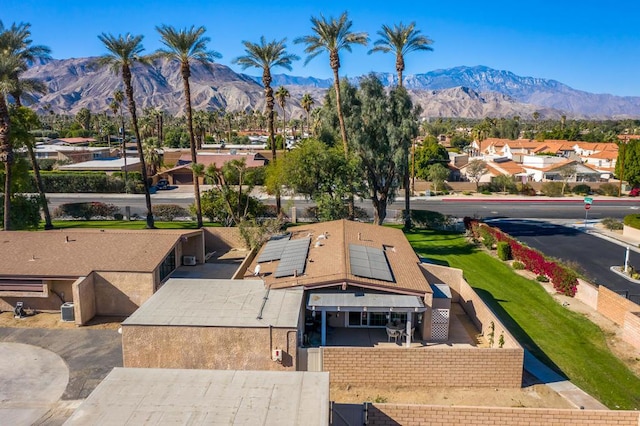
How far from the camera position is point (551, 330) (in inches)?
923

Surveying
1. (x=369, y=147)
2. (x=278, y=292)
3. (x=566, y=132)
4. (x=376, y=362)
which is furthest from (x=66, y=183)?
(x=566, y=132)

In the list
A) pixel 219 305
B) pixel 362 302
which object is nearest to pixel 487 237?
pixel 362 302

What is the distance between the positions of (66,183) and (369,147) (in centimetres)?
4929

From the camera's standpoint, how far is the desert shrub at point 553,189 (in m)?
72.8

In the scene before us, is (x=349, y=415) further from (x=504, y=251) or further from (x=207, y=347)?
(x=504, y=251)

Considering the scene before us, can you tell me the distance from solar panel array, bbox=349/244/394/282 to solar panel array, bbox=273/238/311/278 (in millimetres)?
2310

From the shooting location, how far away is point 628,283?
98.3 ft

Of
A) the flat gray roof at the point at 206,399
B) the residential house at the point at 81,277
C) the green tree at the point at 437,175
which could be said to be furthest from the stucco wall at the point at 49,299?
the green tree at the point at 437,175

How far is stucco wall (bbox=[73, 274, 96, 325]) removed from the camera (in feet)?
75.1

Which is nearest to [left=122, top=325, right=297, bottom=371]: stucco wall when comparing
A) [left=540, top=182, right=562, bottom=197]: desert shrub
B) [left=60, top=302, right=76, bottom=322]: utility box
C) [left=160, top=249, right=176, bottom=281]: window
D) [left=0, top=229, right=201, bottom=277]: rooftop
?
[left=0, top=229, right=201, bottom=277]: rooftop

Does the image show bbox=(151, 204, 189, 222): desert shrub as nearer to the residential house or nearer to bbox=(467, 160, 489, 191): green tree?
the residential house

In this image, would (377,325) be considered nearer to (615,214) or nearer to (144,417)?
(144,417)

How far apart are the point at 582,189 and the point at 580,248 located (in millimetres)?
41162

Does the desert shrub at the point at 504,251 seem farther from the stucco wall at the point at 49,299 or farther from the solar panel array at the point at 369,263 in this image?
the stucco wall at the point at 49,299
